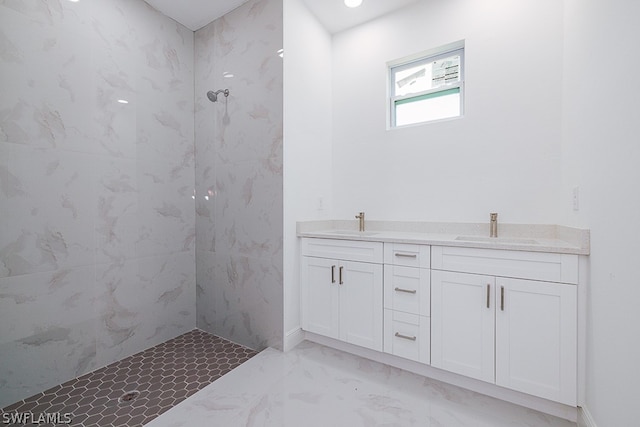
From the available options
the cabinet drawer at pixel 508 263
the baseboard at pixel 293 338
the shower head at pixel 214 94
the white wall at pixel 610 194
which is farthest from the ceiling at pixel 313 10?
the baseboard at pixel 293 338

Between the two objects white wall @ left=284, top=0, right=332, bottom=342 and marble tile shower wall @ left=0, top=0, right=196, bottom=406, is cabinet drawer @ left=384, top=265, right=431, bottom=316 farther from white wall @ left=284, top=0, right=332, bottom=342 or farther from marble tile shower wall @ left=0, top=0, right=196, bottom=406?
marble tile shower wall @ left=0, top=0, right=196, bottom=406

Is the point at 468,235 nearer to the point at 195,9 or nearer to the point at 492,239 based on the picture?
the point at 492,239

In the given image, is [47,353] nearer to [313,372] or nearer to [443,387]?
[313,372]

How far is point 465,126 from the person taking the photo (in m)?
2.14

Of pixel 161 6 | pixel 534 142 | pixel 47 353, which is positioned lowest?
pixel 47 353

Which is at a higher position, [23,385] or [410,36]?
[410,36]

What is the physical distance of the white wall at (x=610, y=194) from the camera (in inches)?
39.5

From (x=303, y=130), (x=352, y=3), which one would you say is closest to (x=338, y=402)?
(x=303, y=130)

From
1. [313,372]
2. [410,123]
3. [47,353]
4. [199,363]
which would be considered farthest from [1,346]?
[410,123]

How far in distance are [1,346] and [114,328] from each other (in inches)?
22.3

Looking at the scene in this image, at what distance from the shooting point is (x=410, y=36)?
2.36m

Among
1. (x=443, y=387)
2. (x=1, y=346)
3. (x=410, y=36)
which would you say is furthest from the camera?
(x=410, y=36)

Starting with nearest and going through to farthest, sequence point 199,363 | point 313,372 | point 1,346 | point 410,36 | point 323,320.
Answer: point 1,346 → point 313,372 → point 199,363 → point 323,320 → point 410,36

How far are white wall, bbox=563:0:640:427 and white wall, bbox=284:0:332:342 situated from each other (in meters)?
1.77
